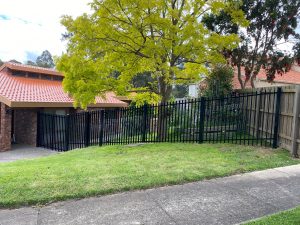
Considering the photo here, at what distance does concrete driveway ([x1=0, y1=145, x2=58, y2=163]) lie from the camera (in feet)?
43.4

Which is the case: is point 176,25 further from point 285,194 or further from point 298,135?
point 285,194

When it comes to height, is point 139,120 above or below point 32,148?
above

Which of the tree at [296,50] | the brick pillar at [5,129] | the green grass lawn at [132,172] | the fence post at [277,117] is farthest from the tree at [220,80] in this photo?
the brick pillar at [5,129]

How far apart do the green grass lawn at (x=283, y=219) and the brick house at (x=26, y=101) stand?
29.3 feet

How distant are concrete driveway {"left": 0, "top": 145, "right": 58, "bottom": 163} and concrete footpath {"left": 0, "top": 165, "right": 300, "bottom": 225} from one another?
31.1 feet

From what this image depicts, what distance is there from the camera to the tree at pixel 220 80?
12406mm

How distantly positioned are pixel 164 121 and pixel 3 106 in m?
8.88

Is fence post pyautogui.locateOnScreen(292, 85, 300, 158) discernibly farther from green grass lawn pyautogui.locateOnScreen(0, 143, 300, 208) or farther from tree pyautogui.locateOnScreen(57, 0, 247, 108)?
tree pyautogui.locateOnScreen(57, 0, 247, 108)

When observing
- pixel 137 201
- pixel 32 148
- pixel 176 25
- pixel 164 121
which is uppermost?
pixel 176 25

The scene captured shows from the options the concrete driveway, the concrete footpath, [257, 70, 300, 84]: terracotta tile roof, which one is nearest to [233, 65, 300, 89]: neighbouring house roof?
[257, 70, 300, 84]: terracotta tile roof

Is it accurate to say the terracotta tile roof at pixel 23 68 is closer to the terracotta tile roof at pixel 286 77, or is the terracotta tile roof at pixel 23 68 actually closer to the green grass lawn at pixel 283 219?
the terracotta tile roof at pixel 286 77

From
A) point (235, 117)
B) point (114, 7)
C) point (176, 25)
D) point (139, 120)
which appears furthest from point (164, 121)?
point (114, 7)

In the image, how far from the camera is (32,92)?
1691 cm

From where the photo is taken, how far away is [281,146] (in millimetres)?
8539
